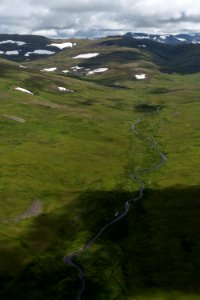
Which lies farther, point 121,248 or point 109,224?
point 109,224

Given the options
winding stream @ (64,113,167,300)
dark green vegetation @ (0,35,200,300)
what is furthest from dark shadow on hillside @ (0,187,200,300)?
winding stream @ (64,113,167,300)

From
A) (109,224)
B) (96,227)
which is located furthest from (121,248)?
(109,224)

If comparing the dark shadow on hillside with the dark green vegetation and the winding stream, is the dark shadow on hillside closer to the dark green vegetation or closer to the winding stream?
the dark green vegetation

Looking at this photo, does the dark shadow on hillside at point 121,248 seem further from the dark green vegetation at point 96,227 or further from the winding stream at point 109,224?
the winding stream at point 109,224

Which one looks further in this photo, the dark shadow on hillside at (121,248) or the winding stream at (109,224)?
the winding stream at (109,224)

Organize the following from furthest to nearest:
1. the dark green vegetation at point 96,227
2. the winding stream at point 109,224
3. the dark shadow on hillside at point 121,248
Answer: the winding stream at point 109,224 < the dark green vegetation at point 96,227 < the dark shadow on hillside at point 121,248

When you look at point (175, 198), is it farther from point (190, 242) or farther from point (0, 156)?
point (0, 156)

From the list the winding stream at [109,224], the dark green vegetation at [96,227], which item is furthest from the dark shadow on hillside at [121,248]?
the winding stream at [109,224]

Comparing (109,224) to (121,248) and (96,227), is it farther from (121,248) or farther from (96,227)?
(121,248)

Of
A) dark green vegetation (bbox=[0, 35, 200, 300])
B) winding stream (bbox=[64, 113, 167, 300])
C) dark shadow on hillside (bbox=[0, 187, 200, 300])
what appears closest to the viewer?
dark shadow on hillside (bbox=[0, 187, 200, 300])

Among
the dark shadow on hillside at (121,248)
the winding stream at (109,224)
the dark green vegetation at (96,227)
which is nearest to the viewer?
the dark shadow on hillside at (121,248)
